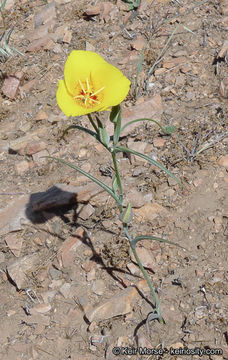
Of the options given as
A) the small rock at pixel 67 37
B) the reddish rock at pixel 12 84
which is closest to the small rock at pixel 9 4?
the small rock at pixel 67 37

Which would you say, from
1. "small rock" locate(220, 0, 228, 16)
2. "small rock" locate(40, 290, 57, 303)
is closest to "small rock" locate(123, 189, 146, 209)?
"small rock" locate(40, 290, 57, 303)

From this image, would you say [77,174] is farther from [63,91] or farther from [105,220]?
[63,91]

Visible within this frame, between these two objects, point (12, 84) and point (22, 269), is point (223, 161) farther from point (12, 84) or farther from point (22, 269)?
point (12, 84)

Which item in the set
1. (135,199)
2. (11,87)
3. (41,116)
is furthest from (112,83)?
(11,87)

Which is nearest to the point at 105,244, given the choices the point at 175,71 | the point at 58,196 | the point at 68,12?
the point at 58,196

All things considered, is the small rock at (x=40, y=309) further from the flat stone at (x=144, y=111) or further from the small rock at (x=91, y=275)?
the flat stone at (x=144, y=111)

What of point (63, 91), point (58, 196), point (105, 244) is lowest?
point (105, 244)

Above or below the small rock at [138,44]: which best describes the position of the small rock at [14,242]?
below
